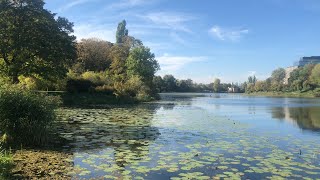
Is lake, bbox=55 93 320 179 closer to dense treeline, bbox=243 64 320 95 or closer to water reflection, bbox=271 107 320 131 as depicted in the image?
water reflection, bbox=271 107 320 131

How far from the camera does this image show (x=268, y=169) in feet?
35.8

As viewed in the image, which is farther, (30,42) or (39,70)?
(39,70)

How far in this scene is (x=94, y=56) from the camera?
77312 mm

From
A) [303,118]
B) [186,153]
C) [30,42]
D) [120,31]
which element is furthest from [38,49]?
[120,31]

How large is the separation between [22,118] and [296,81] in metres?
144

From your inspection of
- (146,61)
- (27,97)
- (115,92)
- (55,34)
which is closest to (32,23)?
(55,34)

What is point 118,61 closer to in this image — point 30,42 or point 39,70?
point 39,70

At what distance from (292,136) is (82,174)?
13.0 meters

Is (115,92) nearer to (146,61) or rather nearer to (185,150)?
(146,61)

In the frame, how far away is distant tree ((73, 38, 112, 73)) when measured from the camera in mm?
74688

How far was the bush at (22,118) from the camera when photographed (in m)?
13.4

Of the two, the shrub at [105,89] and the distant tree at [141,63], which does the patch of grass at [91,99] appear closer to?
the shrub at [105,89]

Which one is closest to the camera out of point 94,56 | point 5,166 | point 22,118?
point 5,166

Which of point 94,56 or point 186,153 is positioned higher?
point 94,56
